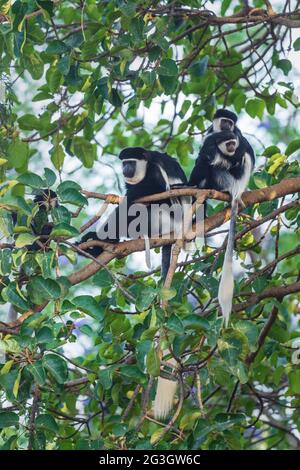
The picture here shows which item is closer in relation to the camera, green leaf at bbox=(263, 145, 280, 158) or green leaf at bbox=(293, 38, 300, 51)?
green leaf at bbox=(263, 145, 280, 158)

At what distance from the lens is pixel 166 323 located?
231 centimetres

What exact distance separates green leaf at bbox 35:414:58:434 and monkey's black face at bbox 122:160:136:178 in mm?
1390

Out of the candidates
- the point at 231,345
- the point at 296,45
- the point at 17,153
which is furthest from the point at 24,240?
the point at 296,45

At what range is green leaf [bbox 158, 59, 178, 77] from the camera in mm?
2908

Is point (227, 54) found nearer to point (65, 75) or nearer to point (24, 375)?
point (65, 75)

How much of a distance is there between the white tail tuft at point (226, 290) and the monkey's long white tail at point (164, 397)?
289 millimetres

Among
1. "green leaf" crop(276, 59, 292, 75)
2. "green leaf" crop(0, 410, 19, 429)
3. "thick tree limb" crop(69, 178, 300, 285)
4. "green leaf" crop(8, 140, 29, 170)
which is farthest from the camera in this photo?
"green leaf" crop(276, 59, 292, 75)

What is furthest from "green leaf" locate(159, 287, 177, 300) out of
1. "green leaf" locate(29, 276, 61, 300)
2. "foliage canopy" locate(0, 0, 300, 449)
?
"green leaf" locate(29, 276, 61, 300)

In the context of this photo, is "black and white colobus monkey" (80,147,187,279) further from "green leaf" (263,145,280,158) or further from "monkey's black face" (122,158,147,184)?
"green leaf" (263,145,280,158)

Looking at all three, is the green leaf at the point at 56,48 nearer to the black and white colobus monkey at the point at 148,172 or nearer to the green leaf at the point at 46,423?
the black and white colobus monkey at the point at 148,172

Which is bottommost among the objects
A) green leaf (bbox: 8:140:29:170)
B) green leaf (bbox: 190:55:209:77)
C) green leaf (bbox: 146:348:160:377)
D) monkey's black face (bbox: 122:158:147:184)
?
green leaf (bbox: 146:348:160:377)

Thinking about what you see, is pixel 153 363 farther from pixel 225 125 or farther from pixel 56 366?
pixel 225 125

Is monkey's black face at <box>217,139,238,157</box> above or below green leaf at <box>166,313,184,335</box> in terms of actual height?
above

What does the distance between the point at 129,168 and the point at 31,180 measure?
4.07 feet
